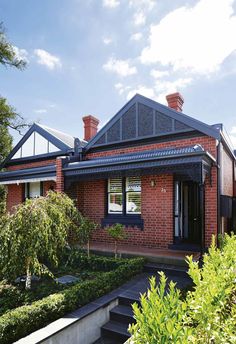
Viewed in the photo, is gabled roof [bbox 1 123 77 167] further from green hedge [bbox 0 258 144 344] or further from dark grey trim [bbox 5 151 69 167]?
green hedge [bbox 0 258 144 344]

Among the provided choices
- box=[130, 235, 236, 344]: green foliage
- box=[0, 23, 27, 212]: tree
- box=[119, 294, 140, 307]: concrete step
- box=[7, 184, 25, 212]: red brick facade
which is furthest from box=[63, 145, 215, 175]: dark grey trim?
box=[0, 23, 27, 212]: tree

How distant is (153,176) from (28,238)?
199 inches

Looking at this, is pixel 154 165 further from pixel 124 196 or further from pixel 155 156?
pixel 124 196

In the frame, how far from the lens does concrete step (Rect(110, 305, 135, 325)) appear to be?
4848 millimetres

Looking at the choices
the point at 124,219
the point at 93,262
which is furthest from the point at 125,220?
the point at 93,262

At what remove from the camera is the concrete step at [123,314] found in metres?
4.85

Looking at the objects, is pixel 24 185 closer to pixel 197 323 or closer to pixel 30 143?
pixel 30 143

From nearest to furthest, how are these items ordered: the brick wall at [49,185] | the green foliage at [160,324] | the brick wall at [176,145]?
the green foliage at [160,324], the brick wall at [176,145], the brick wall at [49,185]

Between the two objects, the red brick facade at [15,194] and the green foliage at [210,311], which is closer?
the green foliage at [210,311]

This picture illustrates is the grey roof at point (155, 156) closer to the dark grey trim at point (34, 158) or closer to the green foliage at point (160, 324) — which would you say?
the dark grey trim at point (34, 158)

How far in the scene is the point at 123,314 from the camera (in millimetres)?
4906

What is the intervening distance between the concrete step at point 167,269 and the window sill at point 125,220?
7.04 ft

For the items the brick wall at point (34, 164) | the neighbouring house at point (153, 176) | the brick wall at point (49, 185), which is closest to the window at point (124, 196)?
the neighbouring house at point (153, 176)

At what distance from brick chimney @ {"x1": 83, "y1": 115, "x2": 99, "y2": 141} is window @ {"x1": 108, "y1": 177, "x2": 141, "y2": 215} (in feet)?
17.8
